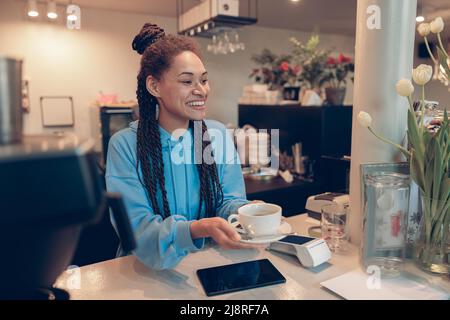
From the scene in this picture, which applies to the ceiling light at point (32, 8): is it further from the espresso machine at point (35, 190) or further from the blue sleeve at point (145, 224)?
the espresso machine at point (35, 190)

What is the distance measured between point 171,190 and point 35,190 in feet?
2.48

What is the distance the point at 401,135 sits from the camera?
110 centimetres

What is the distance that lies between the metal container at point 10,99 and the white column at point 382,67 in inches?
35.4

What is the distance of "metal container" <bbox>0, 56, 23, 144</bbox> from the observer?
446 mm

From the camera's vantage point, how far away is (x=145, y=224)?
972 millimetres

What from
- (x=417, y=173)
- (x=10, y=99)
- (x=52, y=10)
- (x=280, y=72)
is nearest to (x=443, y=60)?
(x=417, y=173)

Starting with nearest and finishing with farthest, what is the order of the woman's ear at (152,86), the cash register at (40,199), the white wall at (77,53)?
the cash register at (40,199)
the woman's ear at (152,86)
the white wall at (77,53)

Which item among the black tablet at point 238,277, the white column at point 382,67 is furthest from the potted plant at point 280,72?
the black tablet at point 238,277

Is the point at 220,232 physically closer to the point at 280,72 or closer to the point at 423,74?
the point at 423,74

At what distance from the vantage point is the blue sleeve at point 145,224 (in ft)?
3.01

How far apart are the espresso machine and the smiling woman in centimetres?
46

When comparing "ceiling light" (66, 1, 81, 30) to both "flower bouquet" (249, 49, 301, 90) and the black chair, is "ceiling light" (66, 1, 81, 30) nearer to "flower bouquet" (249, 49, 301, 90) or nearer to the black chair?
the black chair

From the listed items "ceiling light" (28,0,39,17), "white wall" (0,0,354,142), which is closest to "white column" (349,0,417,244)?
"white wall" (0,0,354,142)

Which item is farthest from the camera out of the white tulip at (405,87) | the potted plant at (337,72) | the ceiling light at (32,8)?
the ceiling light at (32,8)
